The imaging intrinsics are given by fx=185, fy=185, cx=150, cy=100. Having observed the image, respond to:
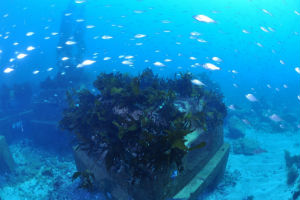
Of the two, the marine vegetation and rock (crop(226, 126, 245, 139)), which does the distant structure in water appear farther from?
rock (crop(226, 126, 245, 139))

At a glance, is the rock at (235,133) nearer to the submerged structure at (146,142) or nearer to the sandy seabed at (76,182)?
the sandy seabed at (76,182)

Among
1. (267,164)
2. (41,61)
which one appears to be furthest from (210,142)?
(41,61)

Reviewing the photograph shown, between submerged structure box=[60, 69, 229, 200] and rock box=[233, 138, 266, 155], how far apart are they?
414cm

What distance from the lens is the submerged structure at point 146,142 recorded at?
12.4 ft

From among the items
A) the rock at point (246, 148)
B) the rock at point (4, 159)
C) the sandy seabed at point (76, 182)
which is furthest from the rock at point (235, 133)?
the rock at point (4, 159)

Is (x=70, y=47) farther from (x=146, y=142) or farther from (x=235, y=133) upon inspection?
(x=146, y=142)

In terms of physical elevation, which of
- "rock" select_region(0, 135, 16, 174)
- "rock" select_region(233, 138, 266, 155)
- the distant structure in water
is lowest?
the distant structure in water

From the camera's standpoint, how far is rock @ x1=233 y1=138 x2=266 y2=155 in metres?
10.2

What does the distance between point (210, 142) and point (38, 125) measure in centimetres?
1005

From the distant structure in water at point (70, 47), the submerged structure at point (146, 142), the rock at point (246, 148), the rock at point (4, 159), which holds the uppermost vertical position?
the submerged structure at point (146, 142)

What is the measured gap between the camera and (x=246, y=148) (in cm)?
1038

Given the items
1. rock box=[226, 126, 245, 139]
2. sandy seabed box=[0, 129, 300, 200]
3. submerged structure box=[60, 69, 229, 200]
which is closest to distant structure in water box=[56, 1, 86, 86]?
sandy seabed box=[0, 129, 300, 200]

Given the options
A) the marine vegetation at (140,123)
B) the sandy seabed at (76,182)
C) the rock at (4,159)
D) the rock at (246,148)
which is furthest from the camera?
the rock at (246,148)

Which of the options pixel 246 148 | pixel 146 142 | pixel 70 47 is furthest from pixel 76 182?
pixel 70 47
